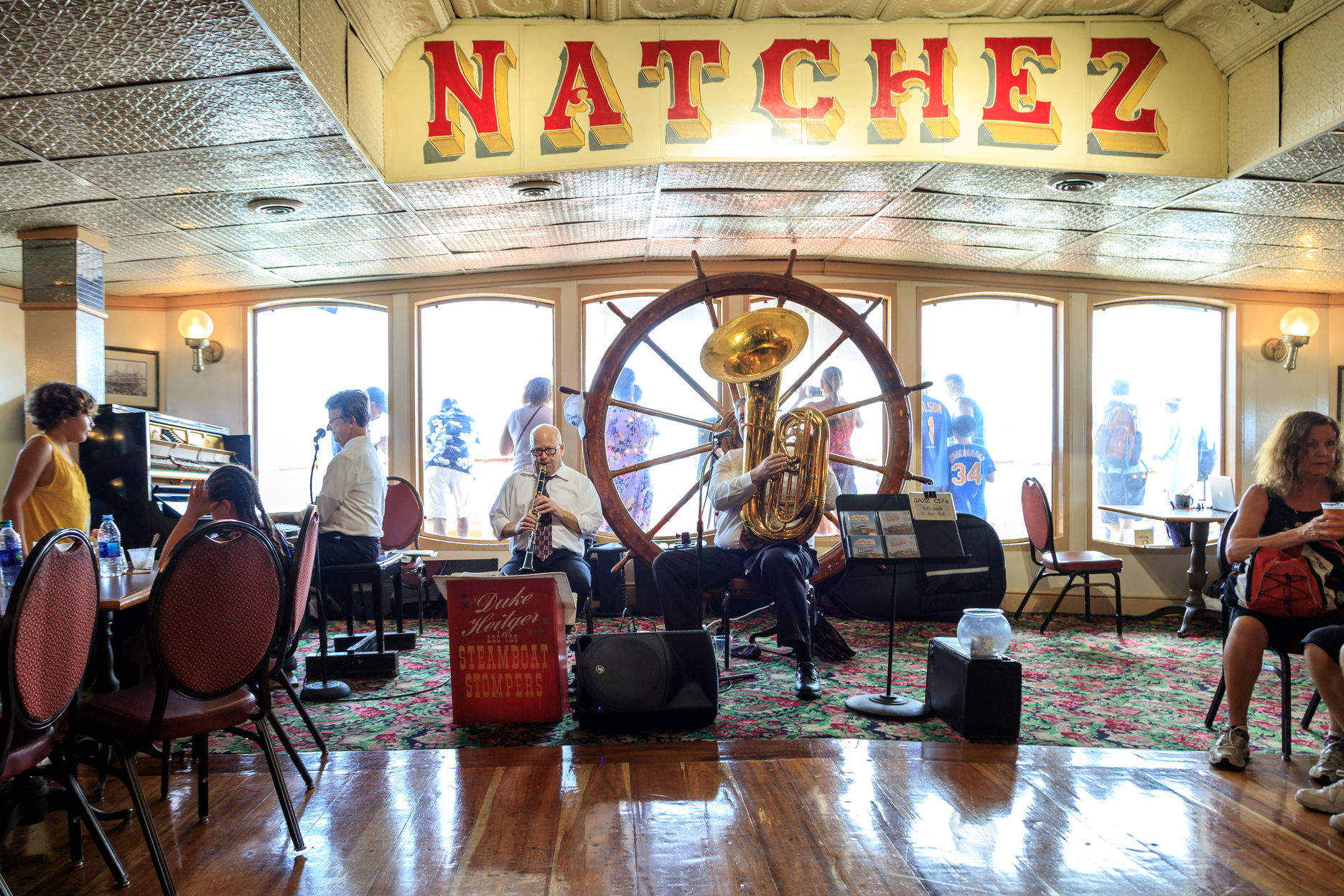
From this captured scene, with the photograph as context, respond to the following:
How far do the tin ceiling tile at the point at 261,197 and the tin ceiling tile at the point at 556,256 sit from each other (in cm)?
124

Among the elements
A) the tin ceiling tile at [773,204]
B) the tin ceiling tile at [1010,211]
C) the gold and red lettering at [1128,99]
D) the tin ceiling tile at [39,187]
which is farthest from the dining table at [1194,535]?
the tin ceiling tile at [39,187]

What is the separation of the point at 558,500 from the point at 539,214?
1.58m

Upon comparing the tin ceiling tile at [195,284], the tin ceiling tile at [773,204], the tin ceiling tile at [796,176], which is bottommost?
the tin ceiling tile at [195,284]

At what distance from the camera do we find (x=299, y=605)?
288cm

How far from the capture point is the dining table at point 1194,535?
18.0ft

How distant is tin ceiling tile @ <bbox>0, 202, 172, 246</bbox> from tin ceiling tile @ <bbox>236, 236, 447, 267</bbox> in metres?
0.71

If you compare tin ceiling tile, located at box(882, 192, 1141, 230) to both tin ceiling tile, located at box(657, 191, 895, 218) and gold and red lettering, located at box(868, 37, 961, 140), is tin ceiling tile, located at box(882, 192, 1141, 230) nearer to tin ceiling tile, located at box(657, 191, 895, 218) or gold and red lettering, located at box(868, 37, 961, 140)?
tin ceiling tile, located at box(657, 191, 895, 218)

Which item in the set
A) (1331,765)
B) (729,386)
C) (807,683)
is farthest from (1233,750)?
(729,386)

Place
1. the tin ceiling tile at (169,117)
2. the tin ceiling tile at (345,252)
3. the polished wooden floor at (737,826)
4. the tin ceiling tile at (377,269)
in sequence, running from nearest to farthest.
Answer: the polished wooden floor at (737,826)
the tin ceiling tile at (169,117)
the tin ceiling tile at (345,252)
the tin ceiling tile at (377,269)

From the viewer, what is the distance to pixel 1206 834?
7.66 feet

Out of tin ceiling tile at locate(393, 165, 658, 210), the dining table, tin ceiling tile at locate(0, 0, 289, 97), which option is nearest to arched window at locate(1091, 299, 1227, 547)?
the dining table

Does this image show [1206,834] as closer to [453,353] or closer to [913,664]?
[913,664]

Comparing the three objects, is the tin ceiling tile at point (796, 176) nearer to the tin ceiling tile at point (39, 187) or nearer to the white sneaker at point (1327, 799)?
the tin ceiling tile at point (39, 187)

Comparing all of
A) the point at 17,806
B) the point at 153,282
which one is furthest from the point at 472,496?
the point at 17,806
